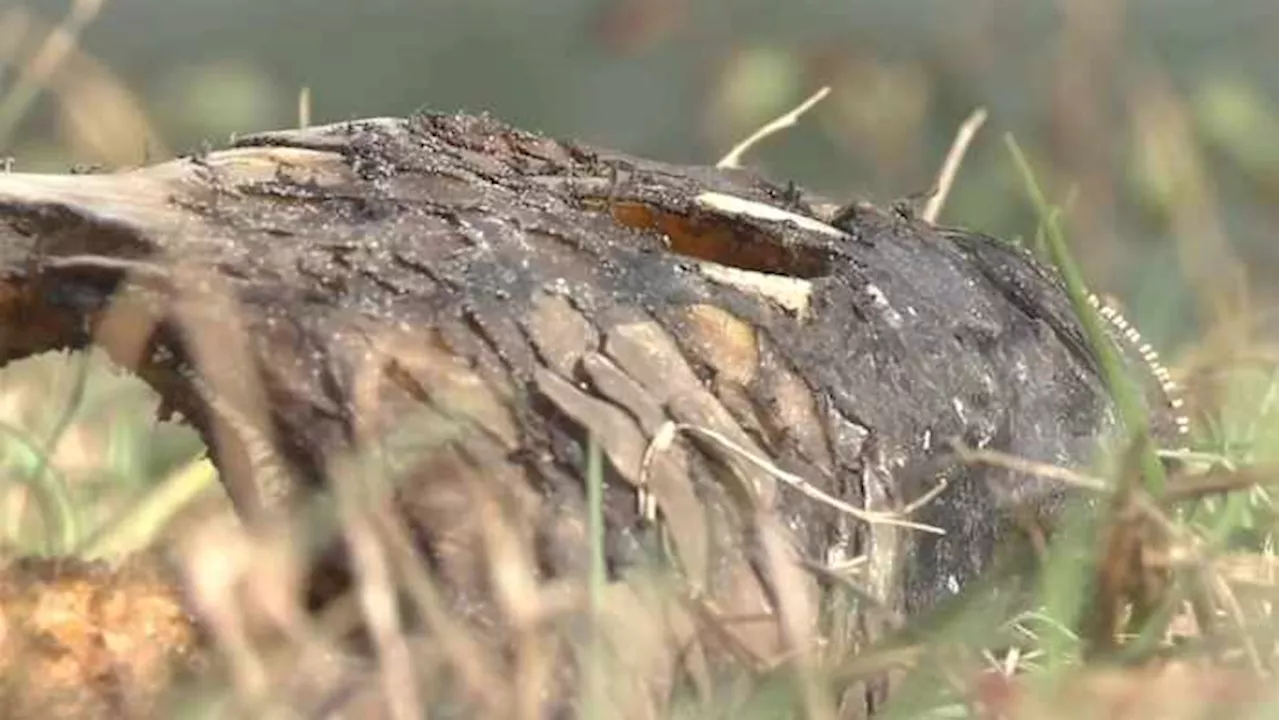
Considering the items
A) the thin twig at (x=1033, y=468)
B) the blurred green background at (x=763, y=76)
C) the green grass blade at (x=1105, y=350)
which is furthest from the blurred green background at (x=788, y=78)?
the thin twig at (x=1033, y=468)

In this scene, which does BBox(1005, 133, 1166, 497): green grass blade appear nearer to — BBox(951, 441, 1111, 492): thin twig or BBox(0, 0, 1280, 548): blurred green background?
BBox(951, 441, 1111, 492): thin twig

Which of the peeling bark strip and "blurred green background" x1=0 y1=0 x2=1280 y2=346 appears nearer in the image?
the peeling bark strip

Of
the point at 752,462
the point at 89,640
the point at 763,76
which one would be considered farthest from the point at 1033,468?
the point at 763,76

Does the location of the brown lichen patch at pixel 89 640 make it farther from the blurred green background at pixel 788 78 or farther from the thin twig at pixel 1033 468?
the blurred green background at pixel 788 78

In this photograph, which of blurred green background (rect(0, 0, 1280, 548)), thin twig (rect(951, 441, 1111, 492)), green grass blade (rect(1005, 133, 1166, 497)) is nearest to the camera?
thin twig (rect(951, 441, 1111, 492))

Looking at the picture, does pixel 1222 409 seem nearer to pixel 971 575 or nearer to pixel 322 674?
pixel 971 575

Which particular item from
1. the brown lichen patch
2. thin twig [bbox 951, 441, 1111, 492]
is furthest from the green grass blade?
the brown lichen patch

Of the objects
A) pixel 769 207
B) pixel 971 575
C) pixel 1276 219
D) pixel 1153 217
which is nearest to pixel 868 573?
pixel 971 575
